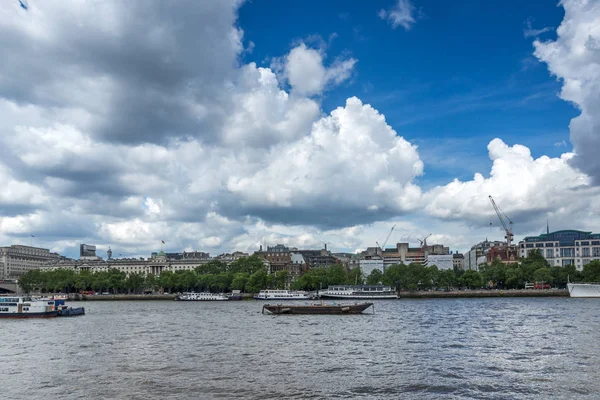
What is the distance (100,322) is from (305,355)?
5091 centimetres

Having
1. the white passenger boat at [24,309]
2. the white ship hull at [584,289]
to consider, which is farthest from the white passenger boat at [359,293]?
the white passenger boat at [24,309]

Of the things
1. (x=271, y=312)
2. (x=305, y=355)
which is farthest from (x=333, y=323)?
(x=305, y=355)

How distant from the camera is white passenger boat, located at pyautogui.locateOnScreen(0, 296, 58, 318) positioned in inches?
4158

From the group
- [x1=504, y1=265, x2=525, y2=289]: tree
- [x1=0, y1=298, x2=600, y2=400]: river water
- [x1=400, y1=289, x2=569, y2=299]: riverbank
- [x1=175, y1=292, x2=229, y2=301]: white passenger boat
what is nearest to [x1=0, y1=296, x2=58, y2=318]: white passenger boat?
[x1=0, y1=298, x2=600, y2=400]: river water

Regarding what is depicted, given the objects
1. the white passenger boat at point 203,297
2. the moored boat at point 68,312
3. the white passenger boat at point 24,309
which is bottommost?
the white passenger boat at point 203,297

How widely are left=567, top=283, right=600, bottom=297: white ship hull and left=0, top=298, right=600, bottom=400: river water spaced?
9890 cm

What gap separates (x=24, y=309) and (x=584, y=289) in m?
147

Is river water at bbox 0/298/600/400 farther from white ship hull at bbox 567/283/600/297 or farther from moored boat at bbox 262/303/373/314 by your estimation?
white ship hull at bbox 567/283/600/297

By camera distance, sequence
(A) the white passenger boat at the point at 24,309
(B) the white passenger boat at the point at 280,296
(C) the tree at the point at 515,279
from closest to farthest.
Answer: (A) the white passenger boat at the point at 24,309, (B) the white passenger boat at the point at 280,296, (C) the tree at the point at 515,279

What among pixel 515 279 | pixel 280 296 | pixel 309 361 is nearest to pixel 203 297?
pixel 280 296

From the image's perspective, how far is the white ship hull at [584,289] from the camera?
165 metres

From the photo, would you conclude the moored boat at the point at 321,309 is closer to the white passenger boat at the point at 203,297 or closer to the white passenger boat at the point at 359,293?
the white passenger boat at the point at 359,293

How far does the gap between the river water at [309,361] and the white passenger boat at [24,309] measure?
99.9 feet

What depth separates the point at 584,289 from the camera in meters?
167
